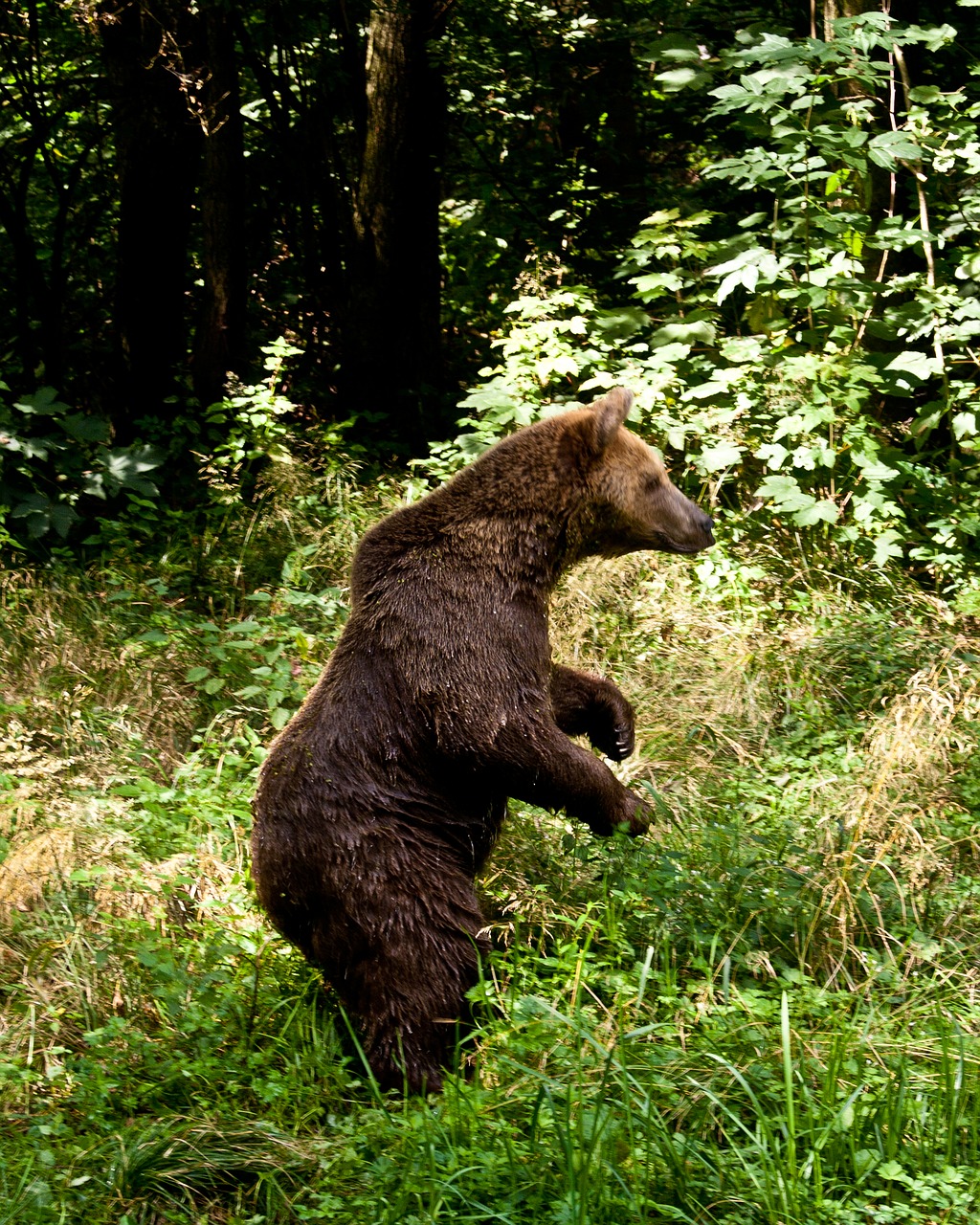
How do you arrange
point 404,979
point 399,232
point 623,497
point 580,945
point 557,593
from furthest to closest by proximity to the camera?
point 399,232
point 557,593
point 623,497
point 580,945
point 404,979

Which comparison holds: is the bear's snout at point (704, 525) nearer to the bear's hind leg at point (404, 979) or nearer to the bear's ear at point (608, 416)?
the bear's ear at point (608, 416)

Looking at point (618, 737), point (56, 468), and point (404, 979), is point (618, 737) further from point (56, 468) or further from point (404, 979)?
point (56, 468)

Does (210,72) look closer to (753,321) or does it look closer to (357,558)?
(753,321)

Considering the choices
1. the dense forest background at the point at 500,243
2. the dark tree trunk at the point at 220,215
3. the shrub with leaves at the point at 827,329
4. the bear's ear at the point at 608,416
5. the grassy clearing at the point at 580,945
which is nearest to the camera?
the grassy clearing at the point at 580,945

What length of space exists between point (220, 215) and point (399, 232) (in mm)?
1251

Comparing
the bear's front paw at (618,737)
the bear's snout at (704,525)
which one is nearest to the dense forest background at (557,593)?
the bear's front paw at (618,737)

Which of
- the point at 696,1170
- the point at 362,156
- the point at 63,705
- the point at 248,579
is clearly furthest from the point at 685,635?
the point at 362,156

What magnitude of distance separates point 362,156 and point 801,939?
263 inches

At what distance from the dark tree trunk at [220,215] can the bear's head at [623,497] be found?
4828 mm

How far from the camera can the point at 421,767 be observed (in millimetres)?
4082

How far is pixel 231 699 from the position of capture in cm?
615

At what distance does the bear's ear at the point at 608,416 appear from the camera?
4.45 meters

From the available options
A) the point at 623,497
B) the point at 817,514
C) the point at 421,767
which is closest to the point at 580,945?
the point at 421,767

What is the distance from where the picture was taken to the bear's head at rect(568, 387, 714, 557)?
14.6 feet
